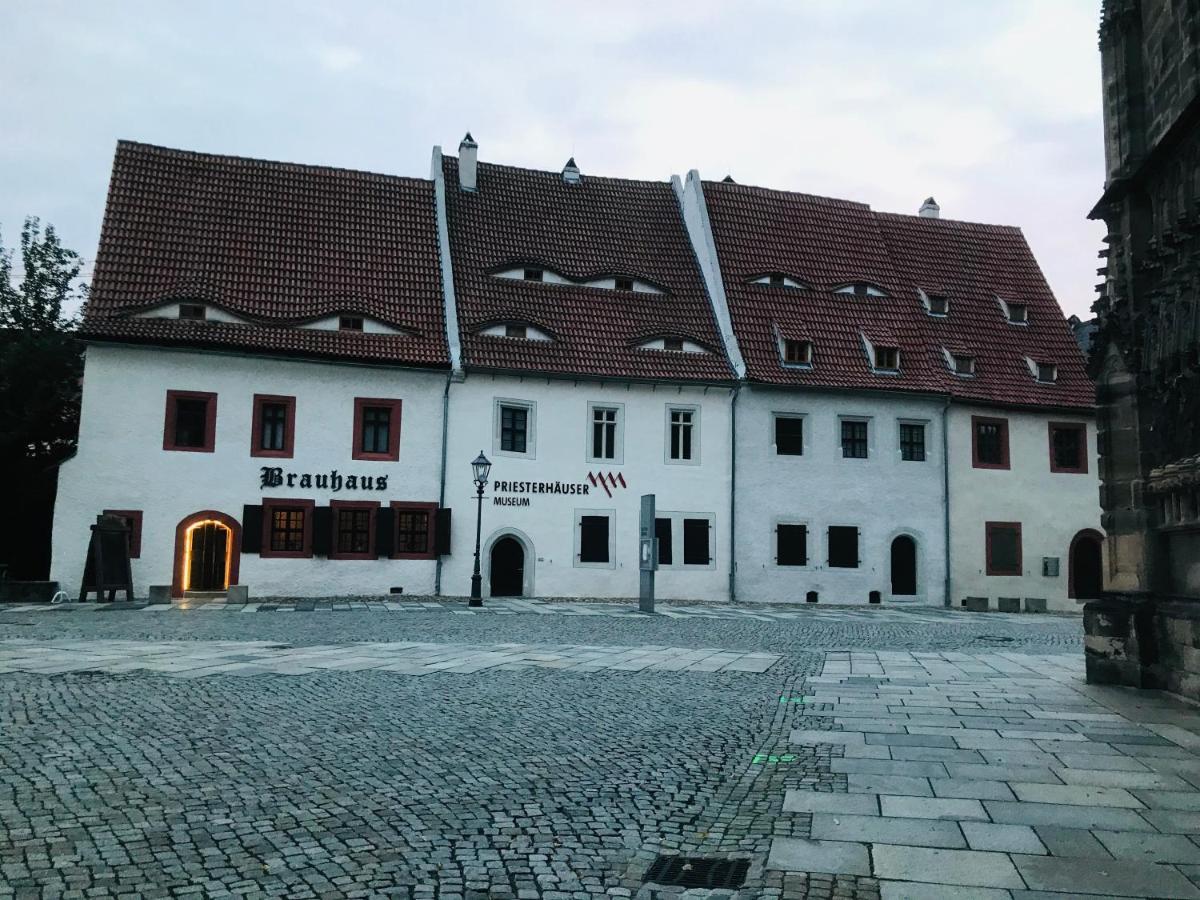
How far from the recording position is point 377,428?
28656 millimetres

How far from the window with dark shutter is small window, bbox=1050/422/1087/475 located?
601 inches

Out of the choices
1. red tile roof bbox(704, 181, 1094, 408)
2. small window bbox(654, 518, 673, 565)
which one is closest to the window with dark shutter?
small window bbox(654, 518, 673, 565)

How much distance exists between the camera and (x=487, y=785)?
623 centimetres

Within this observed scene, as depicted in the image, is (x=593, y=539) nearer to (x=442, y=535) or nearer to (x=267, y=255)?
(x=442, y=535)

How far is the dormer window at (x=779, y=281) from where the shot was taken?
33.9 metres

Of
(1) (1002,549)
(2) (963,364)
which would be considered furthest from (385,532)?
(2) (963,364)

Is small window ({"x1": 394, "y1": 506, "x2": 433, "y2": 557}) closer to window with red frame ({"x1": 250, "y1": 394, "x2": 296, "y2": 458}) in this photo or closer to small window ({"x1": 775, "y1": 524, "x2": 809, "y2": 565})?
window with red frame ({"x1": 250, "y1": 394, "x2": 296, "y2": 458})

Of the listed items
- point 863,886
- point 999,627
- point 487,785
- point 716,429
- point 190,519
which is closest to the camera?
point 863,886

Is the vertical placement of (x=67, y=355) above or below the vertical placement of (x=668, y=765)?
above

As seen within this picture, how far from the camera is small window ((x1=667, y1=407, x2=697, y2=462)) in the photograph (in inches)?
1211

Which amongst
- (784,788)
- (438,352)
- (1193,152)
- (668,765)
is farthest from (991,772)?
(438,352)

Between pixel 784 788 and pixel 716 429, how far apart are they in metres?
24.9

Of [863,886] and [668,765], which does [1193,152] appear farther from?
[863,886]

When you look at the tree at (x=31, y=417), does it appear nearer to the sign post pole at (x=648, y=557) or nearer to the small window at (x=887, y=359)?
the sign post pole at (x=648, y=557)
